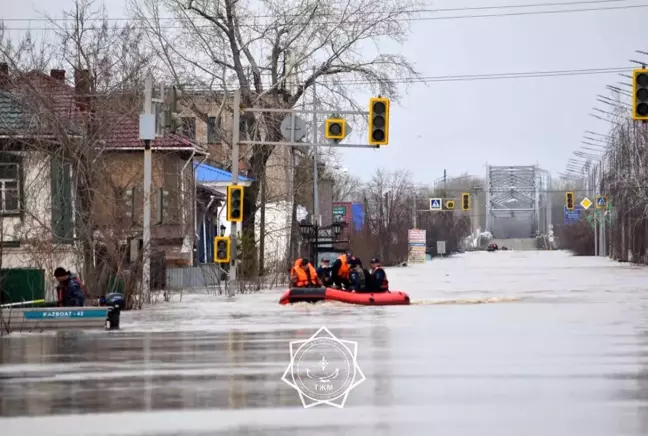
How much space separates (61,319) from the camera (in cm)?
2573

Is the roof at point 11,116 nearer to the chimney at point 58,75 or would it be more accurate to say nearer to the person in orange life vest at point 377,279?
the chimney at point 58,75

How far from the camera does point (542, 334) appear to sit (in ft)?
74.2

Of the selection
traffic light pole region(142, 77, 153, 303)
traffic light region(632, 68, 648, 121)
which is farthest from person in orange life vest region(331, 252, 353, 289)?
traffic light region(632, 68, 648, 121)

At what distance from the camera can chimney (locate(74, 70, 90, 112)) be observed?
38.9 meters

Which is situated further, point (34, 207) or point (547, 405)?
point (34, 207)

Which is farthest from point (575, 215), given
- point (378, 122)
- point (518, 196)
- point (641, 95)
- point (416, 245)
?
point (641, 95)

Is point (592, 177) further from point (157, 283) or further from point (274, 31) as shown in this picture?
point (157, 283)

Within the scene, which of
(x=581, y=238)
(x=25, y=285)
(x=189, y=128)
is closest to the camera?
(x=25, y=285)

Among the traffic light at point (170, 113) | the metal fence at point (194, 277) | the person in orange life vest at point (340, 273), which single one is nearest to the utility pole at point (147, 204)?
the traffic light at point (170, 113)

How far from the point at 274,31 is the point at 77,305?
29.2 m

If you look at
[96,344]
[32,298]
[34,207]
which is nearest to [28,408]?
[96,344]

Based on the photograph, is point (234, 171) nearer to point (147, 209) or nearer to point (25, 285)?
point (147, 209)

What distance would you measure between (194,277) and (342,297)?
650 inches

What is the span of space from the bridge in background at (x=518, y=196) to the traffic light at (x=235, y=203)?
142m
